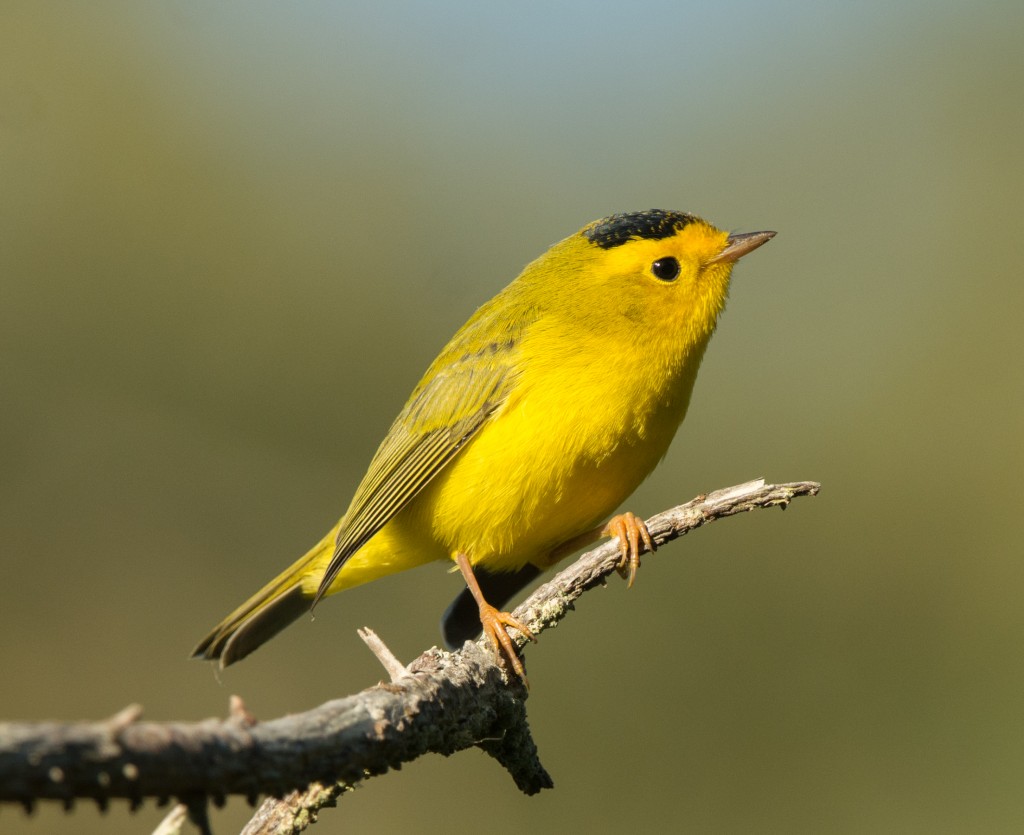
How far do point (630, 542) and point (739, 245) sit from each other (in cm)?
157

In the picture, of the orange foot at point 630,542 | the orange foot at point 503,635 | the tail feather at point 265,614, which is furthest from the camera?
the tail feather at point 265,614

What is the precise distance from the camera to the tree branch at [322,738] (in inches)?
60.3

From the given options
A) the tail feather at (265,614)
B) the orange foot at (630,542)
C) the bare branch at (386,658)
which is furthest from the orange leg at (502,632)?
the tail feather at (265,614)

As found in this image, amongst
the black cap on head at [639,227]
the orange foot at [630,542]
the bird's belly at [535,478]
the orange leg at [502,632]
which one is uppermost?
the black cap on head at [639,227]

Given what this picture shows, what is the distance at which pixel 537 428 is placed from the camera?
4141mm

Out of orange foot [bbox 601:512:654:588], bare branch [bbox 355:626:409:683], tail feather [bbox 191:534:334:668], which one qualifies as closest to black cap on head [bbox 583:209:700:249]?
orange foot [bbox 601:512:654:588]

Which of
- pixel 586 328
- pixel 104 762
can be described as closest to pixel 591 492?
pixel 586 328

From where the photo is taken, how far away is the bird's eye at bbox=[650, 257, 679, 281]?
4617 mm

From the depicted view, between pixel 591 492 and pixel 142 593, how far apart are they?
4.18 m

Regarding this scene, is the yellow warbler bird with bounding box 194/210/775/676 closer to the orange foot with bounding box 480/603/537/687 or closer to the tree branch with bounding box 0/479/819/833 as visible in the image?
the orange foot with bounding box 480/603/537/687

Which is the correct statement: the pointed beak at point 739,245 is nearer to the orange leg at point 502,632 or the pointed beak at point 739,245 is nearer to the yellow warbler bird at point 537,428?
the yellow warbler bird at point 537,428

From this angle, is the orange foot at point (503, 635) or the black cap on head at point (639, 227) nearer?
the orange foot at point (503, 635)

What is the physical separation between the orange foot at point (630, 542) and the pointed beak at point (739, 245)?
1.31 meters

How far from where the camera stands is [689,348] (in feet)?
14.4
